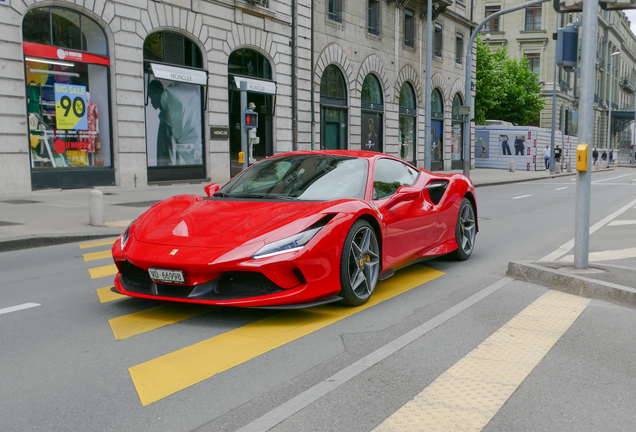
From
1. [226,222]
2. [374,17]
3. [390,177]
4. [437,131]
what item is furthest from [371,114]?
[226,222]

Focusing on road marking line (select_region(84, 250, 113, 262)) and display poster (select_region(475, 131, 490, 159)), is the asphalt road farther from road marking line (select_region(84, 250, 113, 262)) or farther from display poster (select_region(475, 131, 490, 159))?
display poster (select_region(475, 131, 490, 159))

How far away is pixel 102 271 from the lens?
6637 mm

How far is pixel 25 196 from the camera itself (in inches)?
597

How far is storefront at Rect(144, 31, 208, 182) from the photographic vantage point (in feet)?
62.8

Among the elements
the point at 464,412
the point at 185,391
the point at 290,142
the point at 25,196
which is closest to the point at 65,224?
the point at 25,196

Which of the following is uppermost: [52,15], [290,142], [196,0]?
[196,0]

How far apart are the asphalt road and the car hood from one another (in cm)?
59

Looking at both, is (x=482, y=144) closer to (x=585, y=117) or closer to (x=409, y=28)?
(x=409, y=28)

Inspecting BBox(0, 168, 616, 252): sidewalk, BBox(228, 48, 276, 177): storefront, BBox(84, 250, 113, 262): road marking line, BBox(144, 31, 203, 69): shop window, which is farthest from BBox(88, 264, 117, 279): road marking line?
BBox(228, 48, 276, 177): storefront

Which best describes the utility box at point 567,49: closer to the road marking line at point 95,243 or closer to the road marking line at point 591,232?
the road marking line at point 591,232

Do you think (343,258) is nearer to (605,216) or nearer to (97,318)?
(97,318)

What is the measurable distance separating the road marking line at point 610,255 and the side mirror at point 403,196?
8.26 ft

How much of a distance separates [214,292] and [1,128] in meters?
13.1

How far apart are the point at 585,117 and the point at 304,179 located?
9.18ft
